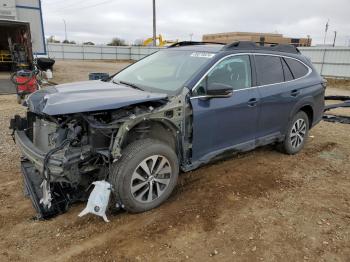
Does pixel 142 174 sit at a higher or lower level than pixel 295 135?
higher

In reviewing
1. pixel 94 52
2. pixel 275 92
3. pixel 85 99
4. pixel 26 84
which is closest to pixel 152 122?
pixel 85 99

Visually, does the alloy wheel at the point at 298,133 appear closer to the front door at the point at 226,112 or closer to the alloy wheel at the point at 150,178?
the front door at the point at 226,112

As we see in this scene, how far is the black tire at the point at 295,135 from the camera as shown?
17.1 feet

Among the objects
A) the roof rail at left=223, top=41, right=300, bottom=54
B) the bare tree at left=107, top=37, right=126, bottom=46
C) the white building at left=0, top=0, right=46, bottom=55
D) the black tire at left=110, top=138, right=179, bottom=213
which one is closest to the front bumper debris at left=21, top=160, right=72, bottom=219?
the black tire at left=110, top=138, right=179, bottom=213

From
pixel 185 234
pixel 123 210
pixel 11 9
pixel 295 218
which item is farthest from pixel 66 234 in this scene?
pixel 11 9

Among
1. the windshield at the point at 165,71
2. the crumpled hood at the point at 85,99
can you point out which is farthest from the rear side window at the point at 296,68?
the crumpled hood at the point at 85,99

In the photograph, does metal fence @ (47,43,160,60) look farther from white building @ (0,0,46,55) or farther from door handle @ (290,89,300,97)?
door handle @ (290,89,300,97)

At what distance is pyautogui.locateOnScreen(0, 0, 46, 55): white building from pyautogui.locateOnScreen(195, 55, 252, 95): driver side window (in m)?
14.5

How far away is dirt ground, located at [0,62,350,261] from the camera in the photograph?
2844 mm

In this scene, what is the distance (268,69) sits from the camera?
4.66 m

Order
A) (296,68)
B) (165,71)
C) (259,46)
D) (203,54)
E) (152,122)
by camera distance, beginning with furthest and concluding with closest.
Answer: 1. (296,68)
2. (259,46)
3. (165,71)
4. (203,54)
5. (152,122)

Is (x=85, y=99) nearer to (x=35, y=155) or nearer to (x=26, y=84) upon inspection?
(x=35, y=155)

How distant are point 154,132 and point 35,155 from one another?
4.11ft

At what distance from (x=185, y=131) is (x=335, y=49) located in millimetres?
19895
